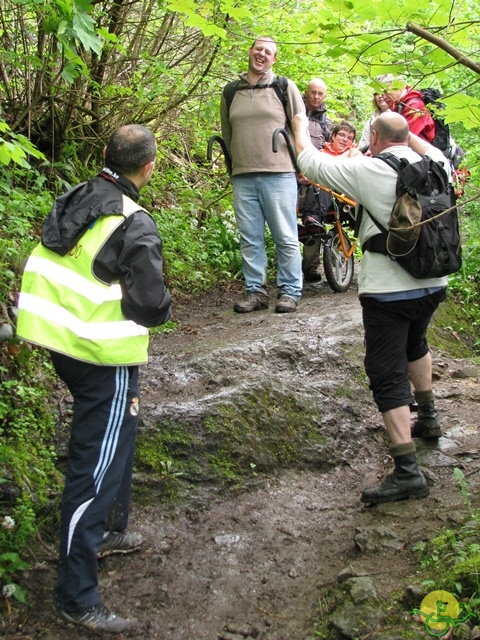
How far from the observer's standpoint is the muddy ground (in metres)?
3.27

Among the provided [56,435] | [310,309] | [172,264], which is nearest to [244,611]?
[56,435]

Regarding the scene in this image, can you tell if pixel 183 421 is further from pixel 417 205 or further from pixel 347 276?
pixel 347 276

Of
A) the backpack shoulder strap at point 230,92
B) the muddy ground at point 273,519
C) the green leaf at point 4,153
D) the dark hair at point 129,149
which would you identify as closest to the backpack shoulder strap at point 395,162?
the dark hair at point 129,149

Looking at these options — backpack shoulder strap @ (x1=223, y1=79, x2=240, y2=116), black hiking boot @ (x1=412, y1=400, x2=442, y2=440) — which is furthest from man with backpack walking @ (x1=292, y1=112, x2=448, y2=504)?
backpack shoulder strap @ (x1=223, y1=79, x2=240, y2=116)

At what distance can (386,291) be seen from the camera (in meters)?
3.88

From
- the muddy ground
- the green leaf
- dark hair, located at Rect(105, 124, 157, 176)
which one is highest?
dark hair, located at Rect(105, 124, 157, 176)

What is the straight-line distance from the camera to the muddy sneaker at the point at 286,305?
253 inches

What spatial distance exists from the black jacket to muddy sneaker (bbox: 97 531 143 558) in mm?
1335

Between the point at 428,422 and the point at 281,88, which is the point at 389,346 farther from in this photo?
the point at 281,88

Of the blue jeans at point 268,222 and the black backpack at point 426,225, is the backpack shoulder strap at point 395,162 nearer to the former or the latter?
the black backpack at point 426,225

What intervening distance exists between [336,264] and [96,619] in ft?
17.9

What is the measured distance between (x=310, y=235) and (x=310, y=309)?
126 centimetres

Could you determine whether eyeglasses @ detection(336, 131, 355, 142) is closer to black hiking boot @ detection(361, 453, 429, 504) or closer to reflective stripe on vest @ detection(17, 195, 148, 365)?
black hiking boot @ detection(361, 453, 429, 504)

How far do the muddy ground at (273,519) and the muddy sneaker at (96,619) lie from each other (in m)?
0.08
